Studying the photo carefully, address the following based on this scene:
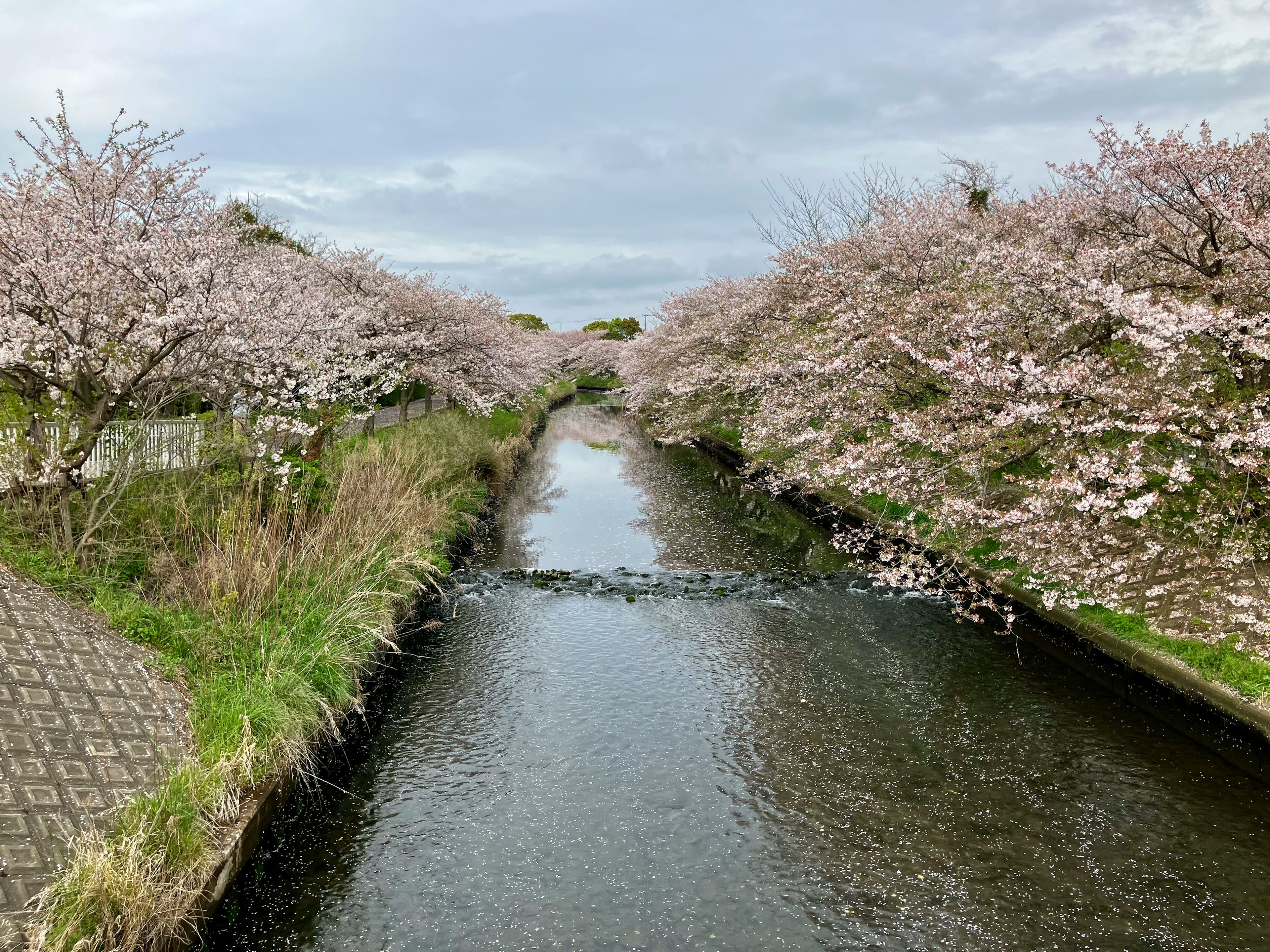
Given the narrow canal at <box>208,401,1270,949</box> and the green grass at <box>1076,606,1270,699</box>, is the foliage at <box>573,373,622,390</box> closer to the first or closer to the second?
the narrow canal at <box>208,401,1270,949</box>

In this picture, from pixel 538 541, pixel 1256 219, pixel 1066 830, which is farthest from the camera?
pixel 538 541

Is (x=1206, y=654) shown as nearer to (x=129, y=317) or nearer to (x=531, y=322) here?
(x=129, y=317)

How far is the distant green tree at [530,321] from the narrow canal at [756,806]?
261 ft

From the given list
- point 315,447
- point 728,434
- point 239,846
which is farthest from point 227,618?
point 728,434

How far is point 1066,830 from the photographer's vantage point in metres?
6.54

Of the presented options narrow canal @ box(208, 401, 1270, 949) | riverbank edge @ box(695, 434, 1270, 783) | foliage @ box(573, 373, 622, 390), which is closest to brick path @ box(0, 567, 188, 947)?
narrow canal @ box(208, 401, 1270, 949)

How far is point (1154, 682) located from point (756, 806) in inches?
191

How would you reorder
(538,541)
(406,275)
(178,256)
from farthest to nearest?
(406,275)
(538,541)
(178,256)

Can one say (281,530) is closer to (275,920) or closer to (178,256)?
(178,256)

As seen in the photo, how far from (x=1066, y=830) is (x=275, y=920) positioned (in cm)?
597

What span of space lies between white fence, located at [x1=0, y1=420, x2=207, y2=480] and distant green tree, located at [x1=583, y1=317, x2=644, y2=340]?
78.2 meters

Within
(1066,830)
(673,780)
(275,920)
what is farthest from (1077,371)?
(275,920)

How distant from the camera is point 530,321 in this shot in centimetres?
10025

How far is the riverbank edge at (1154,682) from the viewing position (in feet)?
24.7
